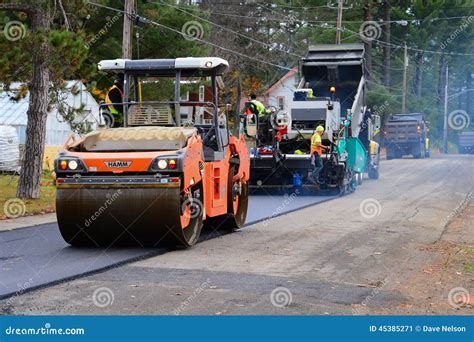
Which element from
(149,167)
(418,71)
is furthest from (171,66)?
(418,71)

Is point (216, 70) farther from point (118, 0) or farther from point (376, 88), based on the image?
point (376, 88)

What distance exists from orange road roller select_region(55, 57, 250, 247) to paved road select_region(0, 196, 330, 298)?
1.14 ft

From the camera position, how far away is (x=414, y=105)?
7188 cm

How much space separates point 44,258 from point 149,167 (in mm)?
1726

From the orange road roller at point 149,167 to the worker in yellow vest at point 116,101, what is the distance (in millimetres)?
23

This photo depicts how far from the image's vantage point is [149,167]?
37.3ft

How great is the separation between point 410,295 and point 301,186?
15.6m

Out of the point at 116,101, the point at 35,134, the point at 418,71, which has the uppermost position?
the point at 418,71

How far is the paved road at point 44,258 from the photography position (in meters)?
9.34

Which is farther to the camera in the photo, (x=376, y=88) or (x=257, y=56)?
(x=376, y=88)

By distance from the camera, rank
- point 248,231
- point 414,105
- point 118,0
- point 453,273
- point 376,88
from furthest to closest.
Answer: point 414,105 → point 376,88 → point 118,0 → point 248,231 → point 453,273

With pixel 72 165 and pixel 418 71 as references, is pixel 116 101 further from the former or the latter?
pixel 418 71

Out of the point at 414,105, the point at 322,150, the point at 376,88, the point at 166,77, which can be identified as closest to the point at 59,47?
the point at 166,77

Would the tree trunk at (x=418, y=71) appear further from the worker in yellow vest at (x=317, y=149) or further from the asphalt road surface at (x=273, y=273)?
the asphalt road surface at (x=273, y=273)
